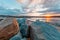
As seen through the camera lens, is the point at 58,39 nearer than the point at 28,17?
Yes

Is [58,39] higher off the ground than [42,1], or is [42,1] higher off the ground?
[42,1]

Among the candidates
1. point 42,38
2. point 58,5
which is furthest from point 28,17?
point 42,38

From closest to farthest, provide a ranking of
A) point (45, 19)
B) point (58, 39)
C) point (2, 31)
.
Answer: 1. point (58, 39)
2. point (2, 31)
3. point (45, 19)

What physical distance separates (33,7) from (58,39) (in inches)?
59.2

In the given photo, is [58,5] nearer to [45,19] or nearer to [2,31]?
[45,19]

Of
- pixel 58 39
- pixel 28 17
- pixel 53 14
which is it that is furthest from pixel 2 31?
pixel 53 14

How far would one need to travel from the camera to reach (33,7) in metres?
2.56

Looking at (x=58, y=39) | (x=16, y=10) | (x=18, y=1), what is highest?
(x=18, y=1)

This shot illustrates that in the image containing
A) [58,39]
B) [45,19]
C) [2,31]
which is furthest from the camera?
[45,19]

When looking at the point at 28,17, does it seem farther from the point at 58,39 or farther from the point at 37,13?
the point at 58,39

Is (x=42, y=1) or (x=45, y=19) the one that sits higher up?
(x=42, y=1)

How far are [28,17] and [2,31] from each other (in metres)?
1.28

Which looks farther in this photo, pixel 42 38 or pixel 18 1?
pixel 18 1

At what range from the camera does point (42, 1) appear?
2.61 metres
